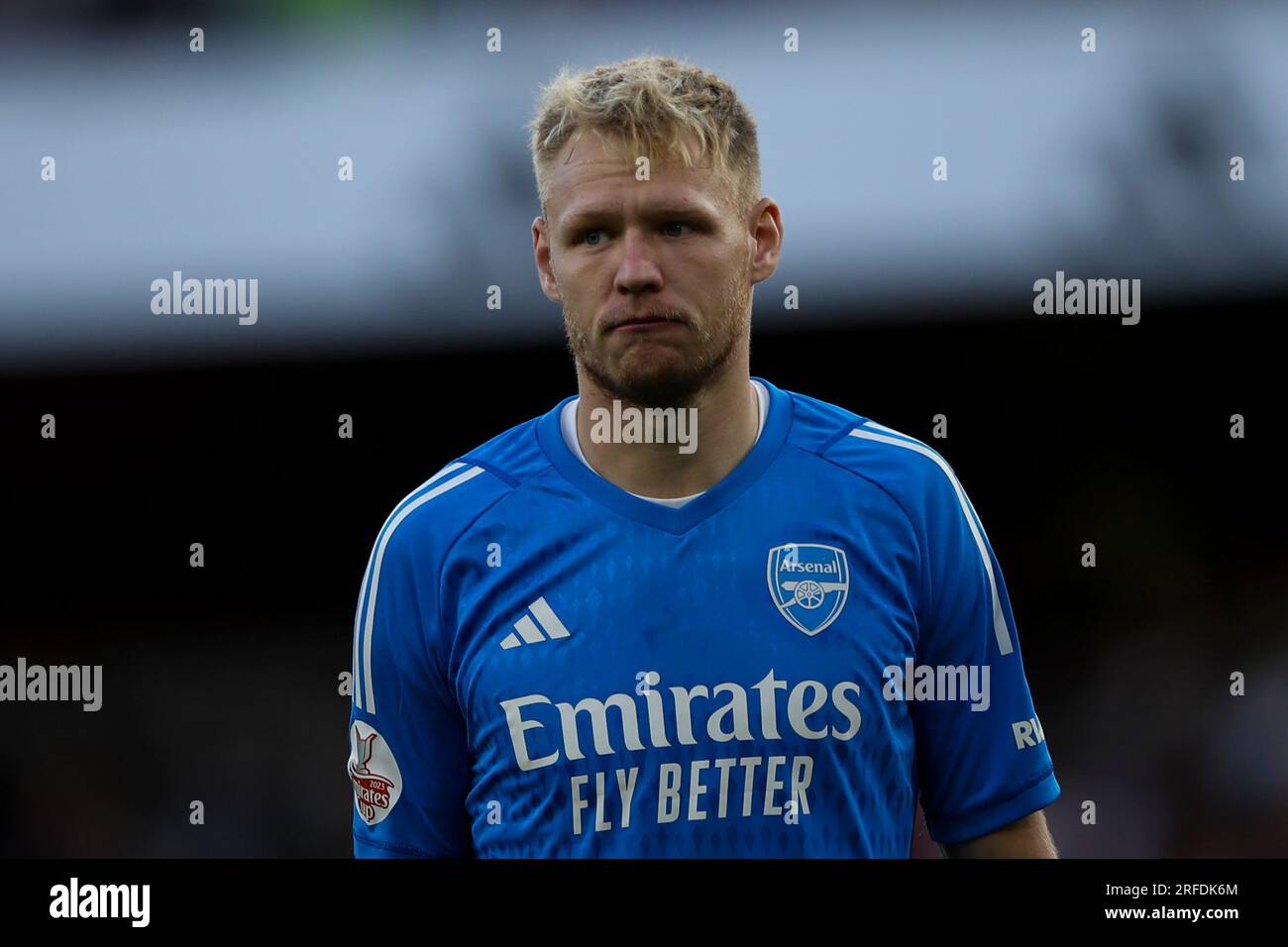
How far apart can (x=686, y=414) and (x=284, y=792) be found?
4303 mm

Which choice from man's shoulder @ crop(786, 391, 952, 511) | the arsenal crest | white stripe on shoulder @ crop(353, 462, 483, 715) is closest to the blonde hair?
man's shoulder @ crop(786, 391, 952, 511)

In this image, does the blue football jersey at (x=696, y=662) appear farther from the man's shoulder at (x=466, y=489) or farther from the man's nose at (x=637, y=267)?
the man's nose at (x=637, y=267)

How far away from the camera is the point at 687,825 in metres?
2.45

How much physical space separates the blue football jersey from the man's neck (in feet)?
0.13

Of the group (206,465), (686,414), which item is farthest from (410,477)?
(686,414)

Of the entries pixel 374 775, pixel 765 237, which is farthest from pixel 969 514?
pixel 374 775

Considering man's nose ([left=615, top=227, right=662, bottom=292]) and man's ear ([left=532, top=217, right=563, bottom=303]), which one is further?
man's ear ([left=532, top=217, right=563, bottom=303])

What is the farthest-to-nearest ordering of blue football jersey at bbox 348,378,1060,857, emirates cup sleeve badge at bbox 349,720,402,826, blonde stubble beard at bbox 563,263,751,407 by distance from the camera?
emirates cup sleeve badge at bbox 349,720,402,826
blonde stubble beard at bbox 563,263,751,407
blue football jersey at bbox 348,378,1060,857

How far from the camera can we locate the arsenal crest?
2525 mm

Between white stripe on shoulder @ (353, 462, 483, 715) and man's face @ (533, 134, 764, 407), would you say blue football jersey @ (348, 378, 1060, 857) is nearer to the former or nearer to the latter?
white stripe on shoulder @ (353, 462, 483, 715)

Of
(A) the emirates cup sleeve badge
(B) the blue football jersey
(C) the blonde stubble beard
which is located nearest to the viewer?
(B) the blue football jersey

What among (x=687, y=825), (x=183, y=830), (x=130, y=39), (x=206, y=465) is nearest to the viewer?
(x=687, y=825)

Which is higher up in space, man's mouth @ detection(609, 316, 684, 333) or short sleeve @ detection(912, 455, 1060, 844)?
man's mouth @ detection(609, 316, 684, 333)

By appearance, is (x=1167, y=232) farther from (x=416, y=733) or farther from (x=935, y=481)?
(x=416, y=733)
